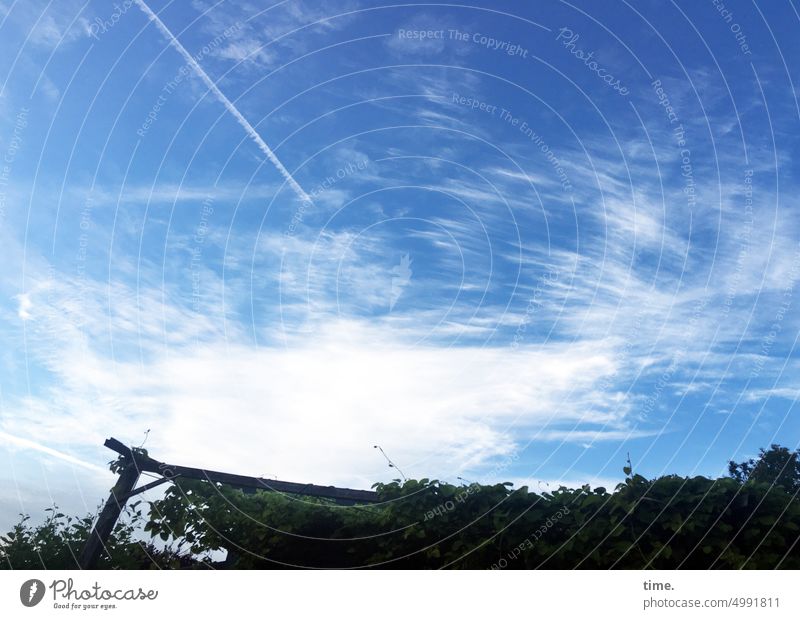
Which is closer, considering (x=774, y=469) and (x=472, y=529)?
(x=472, y=529)

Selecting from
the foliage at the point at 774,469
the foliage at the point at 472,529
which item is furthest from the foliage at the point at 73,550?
the foliage at the point at 774,469

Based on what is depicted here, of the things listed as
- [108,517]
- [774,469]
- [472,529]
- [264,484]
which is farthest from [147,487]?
[774,469]

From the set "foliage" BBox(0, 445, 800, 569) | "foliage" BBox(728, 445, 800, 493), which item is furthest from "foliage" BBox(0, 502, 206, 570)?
"foliage" BBox(728, 445, 800, 493)

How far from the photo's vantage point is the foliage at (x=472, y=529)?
21.9 ft

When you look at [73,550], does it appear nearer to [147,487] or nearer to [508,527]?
[147,487]

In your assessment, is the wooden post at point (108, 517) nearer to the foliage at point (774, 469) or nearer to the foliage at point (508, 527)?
the foliage at point (508, 527)

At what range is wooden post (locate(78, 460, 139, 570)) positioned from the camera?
7418mm

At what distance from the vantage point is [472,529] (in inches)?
277

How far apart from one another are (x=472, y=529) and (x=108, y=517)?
14.5 feet

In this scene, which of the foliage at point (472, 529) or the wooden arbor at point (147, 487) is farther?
the wooden arbor at point (147, 487)

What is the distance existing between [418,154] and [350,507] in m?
4.86

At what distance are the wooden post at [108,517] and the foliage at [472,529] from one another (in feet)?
0.48
